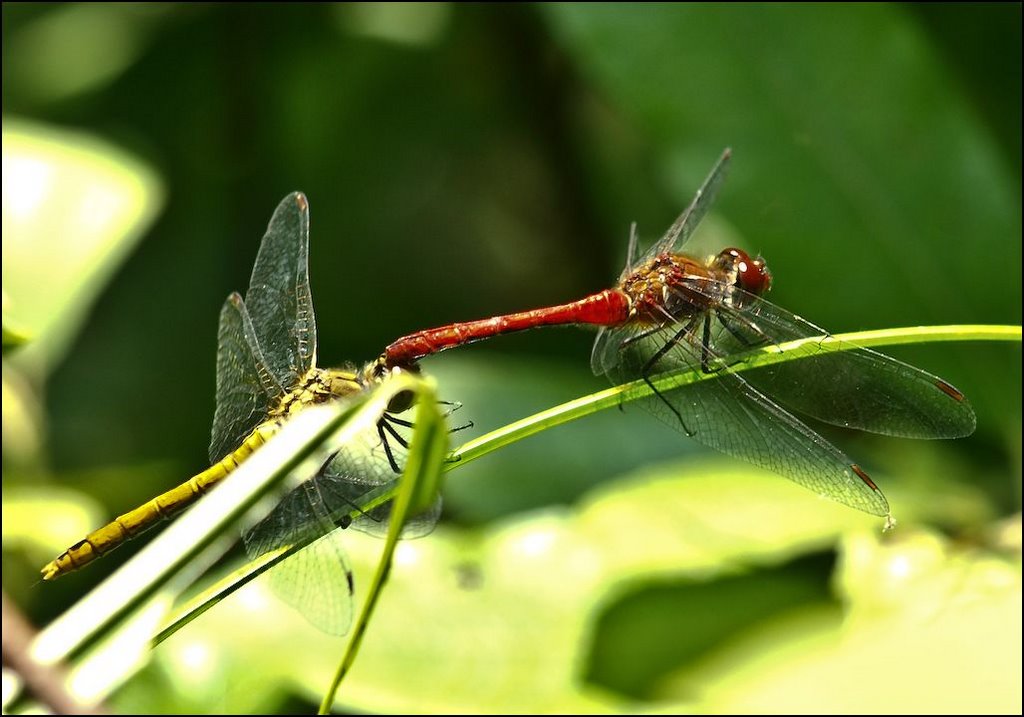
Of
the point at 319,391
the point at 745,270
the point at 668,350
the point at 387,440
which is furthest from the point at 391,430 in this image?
the point at 745,270

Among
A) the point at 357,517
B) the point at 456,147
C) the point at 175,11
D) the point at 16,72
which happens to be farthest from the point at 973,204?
the point at 16,72

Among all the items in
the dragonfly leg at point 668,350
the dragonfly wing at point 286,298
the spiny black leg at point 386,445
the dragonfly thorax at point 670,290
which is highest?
the dragonfly thorax at point 670,290

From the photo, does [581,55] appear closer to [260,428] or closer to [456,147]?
[260,428]

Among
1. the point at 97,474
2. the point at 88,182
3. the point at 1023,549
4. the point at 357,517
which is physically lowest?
the point at 357,517

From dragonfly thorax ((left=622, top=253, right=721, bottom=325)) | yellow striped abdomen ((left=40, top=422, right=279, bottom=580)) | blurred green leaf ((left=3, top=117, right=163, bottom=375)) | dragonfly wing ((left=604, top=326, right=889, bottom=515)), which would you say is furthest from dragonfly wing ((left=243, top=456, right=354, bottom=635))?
blurred green leaf ((left=3, top=117, right=163, bottom=375))

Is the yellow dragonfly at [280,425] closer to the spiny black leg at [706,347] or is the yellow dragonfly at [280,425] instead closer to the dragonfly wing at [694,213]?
the spiny black leg at [706,347]

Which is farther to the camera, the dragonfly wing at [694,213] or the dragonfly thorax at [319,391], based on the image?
the dragonfly wing at [694,213]

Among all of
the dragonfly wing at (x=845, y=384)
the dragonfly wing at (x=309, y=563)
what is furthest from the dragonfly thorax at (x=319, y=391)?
the dragonfly wing at (x=845, y=384)
